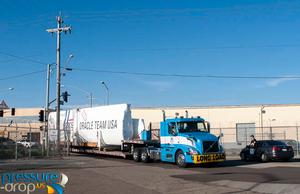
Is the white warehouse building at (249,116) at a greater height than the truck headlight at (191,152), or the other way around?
the white warehouse building at (249,116)

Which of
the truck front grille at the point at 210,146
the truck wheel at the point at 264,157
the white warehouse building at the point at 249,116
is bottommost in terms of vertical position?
the truck wheel at the point at 264,157

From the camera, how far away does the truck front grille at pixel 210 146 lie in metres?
24.3

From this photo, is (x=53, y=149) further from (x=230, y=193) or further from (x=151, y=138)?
(x=230, y=193)

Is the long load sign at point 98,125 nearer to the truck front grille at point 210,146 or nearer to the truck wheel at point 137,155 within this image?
the truck wheel at point 137,155

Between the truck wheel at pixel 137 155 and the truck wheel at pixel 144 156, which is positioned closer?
the truck wheel at pixel 144 156

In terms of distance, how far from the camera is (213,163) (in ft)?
85.5

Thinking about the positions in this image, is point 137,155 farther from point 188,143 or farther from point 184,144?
point 188,143

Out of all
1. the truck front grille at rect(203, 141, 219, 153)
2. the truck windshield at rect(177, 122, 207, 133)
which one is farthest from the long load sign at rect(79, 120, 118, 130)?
the truck front grille at rect(203, 141, 219, 153)

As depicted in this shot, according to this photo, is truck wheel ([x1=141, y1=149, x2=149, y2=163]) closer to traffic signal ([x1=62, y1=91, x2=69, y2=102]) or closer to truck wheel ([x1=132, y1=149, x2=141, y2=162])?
truck wheel ([x1=132, y1=149, x2=141, y2=162])

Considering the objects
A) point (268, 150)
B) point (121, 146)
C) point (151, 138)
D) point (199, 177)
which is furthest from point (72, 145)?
point (199, 177)

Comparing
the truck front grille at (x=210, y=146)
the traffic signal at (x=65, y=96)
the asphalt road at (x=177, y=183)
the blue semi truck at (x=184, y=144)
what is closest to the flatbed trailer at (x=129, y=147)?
the blue semi truck at (x=184, y=144)

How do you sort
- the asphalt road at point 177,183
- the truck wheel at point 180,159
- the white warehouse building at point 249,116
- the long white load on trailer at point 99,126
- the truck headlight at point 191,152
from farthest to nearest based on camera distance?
the white warehouse building at point 249,116 → the long white load on trailer at point 99,126 → the truck wheel at point 180,159 → the truck headlight at point 191,152 → the asphalt road at point 177,183

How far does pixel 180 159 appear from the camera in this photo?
2483 centimetres

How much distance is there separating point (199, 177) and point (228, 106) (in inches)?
2136
